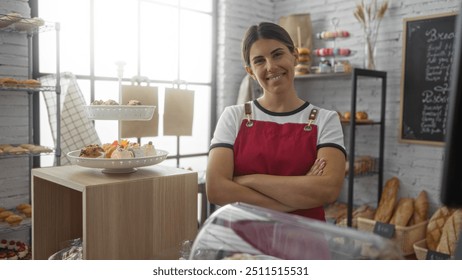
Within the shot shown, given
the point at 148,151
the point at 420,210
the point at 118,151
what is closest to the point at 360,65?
the point at 420,210

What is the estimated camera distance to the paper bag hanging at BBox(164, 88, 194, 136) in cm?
342

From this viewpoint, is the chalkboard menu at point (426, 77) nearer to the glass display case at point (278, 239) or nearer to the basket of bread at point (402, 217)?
the basket of bread at point (402, 217)

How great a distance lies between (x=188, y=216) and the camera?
1.44m

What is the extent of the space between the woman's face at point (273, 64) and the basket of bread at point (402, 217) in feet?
6.80

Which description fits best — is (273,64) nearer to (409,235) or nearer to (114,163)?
(114,163)

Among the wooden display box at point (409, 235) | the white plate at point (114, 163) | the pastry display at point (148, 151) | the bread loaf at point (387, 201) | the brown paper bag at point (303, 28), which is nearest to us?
the white plate at point (114, 163)

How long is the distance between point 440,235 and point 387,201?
50 centimetres

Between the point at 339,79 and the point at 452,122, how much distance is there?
3.74 m

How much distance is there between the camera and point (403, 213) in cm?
Result: 321

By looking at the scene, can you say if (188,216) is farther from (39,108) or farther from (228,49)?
(228,49)

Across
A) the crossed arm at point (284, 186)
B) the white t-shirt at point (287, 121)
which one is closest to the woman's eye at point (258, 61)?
the white t-shirt at point (287, 121)

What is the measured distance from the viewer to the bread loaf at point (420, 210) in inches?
126

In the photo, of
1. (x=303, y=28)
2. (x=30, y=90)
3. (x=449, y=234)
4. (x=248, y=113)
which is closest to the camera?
(x=248, y=113)

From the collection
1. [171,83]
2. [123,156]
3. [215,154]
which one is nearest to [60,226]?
[123,156]
